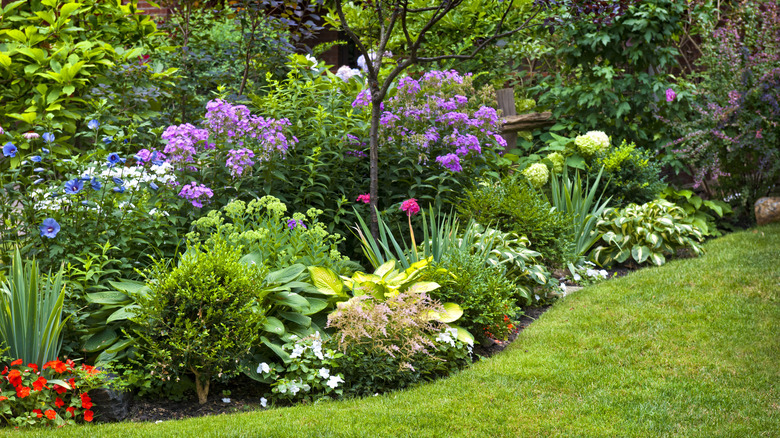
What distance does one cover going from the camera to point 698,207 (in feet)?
24.7

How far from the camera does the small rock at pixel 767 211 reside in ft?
23.8

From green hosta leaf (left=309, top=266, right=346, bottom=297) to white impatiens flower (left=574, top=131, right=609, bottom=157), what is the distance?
428 cm

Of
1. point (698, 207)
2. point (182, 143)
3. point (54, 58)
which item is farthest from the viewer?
point (698, 207)

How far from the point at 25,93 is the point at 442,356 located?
4.35 m

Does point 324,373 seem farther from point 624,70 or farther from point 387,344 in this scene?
point 624,70

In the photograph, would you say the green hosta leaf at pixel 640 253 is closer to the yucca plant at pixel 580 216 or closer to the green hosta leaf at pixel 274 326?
the yucca plant at pixel 580 216

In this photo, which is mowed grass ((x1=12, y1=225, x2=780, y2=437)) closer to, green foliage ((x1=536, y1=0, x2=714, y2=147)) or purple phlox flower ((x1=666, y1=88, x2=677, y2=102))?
purple phlox flower ((x1=666, y1=88, x2=677, y2=102))

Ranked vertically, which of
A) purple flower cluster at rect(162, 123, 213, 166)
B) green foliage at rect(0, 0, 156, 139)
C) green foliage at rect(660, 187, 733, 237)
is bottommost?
green foliage at rect(660, 187, 733, 237)

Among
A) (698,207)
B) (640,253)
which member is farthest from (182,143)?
(698,207)

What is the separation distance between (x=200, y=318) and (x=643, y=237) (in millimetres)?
4352

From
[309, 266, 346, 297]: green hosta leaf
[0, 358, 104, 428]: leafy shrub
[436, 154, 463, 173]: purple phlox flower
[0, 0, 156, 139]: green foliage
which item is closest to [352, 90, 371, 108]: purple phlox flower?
[436, 154, 463, 173]: purple phlox flower

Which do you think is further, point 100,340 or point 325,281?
point 325,281

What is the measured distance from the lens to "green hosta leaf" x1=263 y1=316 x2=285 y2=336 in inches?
142

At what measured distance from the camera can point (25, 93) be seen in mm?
5676
